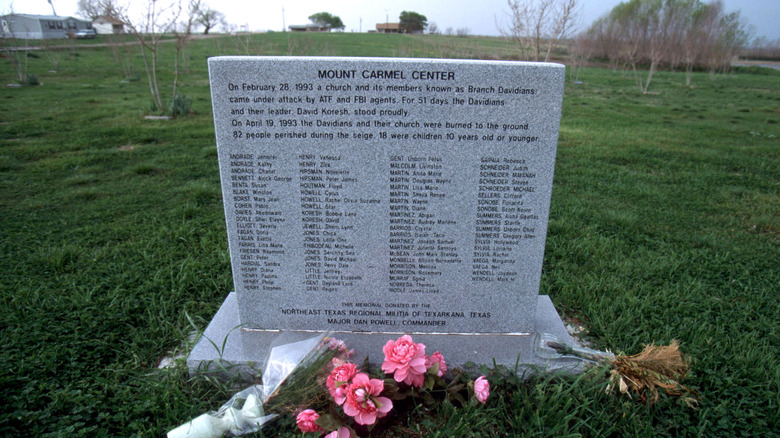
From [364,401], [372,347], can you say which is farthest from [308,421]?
[372,347]

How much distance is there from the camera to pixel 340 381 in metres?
2.14

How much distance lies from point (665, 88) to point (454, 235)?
22.6m

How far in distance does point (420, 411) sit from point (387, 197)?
3.80ft

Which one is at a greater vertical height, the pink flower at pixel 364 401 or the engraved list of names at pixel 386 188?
the engraved list of names at pixel 386 188

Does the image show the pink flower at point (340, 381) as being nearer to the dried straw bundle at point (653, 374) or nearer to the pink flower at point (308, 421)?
the pink flower at point (308, 421)

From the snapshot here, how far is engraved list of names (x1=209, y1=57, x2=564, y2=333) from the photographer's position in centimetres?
236

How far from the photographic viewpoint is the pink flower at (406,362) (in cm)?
223

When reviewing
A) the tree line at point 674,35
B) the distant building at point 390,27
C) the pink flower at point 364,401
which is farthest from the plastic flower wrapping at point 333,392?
the distant building at point 390,27

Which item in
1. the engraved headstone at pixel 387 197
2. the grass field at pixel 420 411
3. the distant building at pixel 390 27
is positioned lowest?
the grass field at pixel 420 411

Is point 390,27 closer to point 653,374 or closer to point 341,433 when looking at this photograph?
point 653,374

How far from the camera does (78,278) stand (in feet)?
11.5

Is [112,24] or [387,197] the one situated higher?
[112,24]

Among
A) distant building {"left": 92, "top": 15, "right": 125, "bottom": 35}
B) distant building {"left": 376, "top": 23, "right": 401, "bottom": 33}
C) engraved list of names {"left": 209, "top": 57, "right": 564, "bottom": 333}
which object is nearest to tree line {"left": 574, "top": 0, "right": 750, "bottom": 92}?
distant building {"left": 92, "top": 15, "right": 125, "bottom": 35}

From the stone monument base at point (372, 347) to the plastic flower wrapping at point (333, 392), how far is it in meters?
0.18
